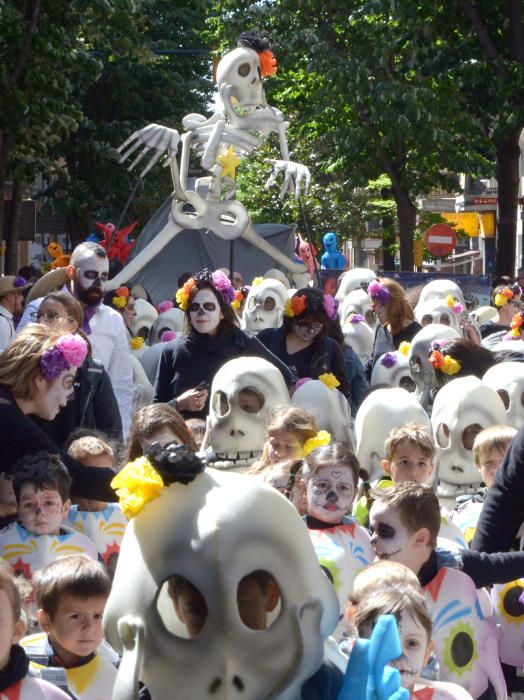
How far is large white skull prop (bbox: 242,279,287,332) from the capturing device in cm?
1323

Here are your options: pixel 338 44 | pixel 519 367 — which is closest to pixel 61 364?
pixel 519 367

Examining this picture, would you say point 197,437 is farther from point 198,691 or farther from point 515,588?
point 198,691

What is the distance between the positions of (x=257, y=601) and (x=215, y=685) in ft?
0.63

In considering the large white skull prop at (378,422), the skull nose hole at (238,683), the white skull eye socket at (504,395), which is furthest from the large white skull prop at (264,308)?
the skull nose hole at (238,683)

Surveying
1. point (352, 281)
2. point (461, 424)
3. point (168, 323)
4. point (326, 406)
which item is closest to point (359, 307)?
point (168, 323)

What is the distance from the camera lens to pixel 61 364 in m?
5.61

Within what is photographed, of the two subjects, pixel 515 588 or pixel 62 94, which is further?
pixel 62 94

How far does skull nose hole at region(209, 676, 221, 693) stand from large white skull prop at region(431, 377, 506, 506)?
14.4 feet

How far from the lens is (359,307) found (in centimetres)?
1460

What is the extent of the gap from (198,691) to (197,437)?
14.9 ft

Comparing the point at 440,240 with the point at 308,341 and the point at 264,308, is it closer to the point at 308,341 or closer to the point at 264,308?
the point at 264,308

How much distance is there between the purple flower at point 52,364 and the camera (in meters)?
5.60

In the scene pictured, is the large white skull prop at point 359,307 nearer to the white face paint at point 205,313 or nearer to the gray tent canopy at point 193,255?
the gray tent canopy at point 193,255

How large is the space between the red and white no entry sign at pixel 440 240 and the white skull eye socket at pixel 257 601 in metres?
27.2
